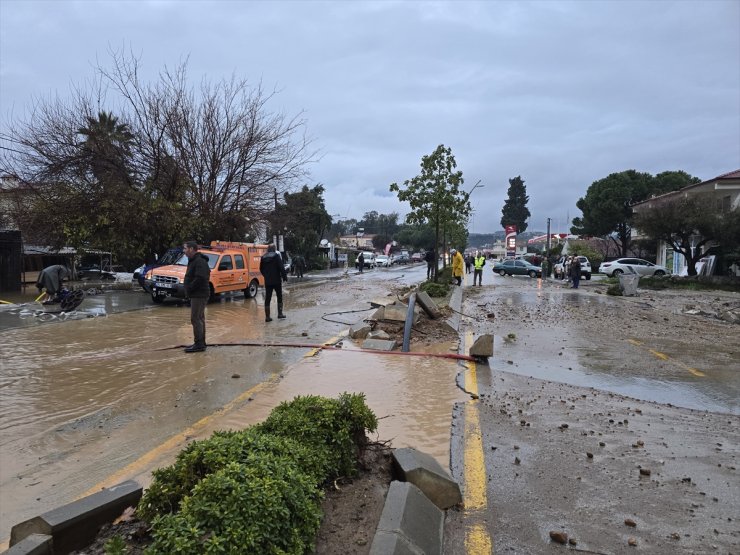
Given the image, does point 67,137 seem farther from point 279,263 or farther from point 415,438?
point 415,438

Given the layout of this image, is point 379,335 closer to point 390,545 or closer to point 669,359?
point 669,359

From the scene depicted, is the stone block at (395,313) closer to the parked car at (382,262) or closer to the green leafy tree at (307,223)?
the green leafy tree at (307,223)

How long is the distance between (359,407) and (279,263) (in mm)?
9023

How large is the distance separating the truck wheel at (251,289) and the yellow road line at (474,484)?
14.6 m

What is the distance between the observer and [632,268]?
36719 mm

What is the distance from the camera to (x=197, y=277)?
28.4 ft

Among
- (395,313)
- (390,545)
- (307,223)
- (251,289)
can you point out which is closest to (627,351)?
(395,313)

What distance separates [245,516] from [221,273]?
15967 millimetres

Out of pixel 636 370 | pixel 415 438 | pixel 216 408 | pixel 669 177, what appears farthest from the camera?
pixel 669 177

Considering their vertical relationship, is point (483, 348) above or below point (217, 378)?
above

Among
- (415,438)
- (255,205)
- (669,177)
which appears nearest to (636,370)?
(415,438)

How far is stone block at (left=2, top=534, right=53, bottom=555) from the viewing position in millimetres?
2375

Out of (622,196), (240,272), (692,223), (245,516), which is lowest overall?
(245,516)

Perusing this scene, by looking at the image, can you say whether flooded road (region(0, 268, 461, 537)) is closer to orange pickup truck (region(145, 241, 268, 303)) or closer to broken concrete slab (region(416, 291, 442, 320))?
broken concrete slab (region(416, 291, 442, 320))
